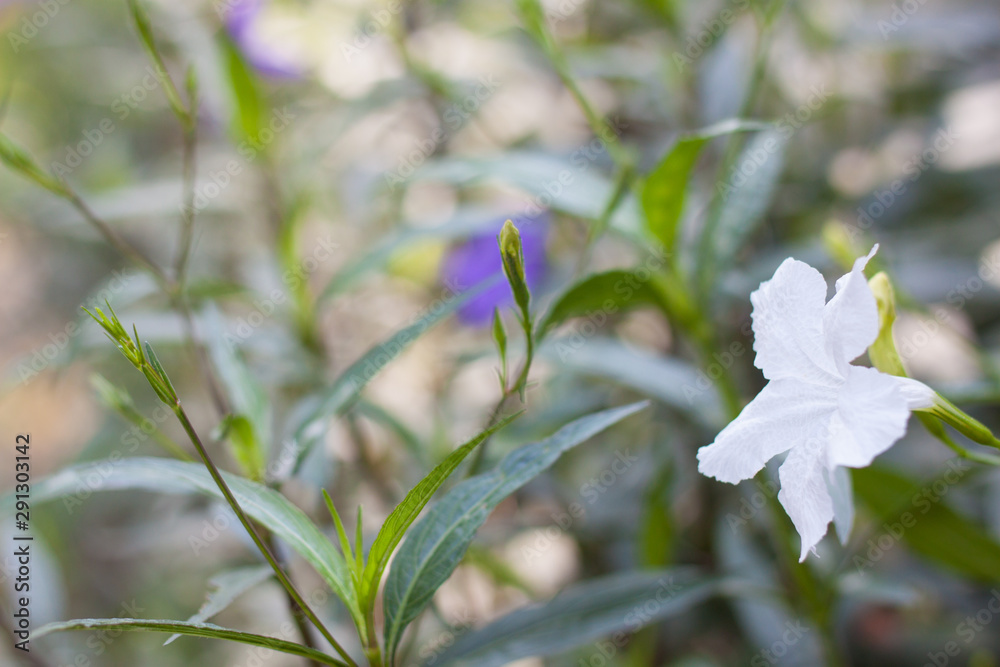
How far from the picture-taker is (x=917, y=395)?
0.40m

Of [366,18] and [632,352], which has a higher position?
[366,18]

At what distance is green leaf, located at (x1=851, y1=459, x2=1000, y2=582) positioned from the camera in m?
0.72

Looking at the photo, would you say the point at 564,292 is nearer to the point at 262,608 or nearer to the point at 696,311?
the point at 696,311

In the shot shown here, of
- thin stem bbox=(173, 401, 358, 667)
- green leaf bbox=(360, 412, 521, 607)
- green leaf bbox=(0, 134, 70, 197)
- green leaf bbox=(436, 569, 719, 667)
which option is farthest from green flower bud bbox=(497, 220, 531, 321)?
green leaf bbox=(0, 134, 70, 197)

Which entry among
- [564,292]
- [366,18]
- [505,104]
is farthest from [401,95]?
[564,292]

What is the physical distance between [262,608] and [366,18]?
94 cm

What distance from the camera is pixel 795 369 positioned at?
1.31 feet

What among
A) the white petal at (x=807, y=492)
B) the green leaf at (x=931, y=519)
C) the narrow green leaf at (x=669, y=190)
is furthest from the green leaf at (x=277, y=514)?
the green leaf at (x=931, y=519)

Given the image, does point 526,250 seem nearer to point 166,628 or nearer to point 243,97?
point 243,97

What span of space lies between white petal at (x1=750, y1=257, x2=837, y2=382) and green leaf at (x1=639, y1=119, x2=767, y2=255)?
0.65 ft

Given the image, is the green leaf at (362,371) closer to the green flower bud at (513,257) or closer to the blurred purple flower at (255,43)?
the green flower bud at (513,257)

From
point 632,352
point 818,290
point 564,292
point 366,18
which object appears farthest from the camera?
point 366,18

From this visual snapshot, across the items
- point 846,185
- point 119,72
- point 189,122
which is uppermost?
point 119,72

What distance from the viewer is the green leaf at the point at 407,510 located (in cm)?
41
